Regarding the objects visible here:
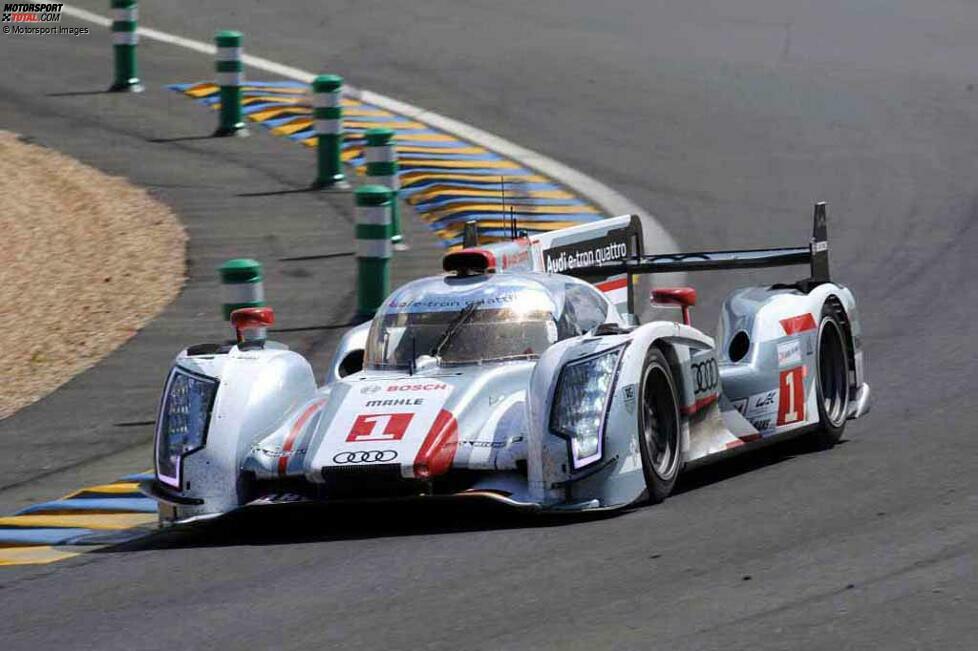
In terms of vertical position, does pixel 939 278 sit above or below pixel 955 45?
below

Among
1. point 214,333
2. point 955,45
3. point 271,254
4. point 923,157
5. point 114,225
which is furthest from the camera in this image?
point 955,45

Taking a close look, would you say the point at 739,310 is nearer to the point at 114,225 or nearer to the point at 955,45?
the point at 114,225

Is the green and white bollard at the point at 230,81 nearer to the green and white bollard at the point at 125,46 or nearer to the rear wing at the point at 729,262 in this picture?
the green and white bollard at the point at 125,46

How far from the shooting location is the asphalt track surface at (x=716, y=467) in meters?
6.75

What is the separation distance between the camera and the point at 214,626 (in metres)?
6.92

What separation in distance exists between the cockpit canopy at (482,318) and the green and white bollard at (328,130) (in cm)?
795

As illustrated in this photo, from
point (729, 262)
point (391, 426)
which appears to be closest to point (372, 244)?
point (729, 262)

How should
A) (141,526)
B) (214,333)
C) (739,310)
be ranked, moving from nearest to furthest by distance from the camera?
(141,526)
(739,310)
(214,333)

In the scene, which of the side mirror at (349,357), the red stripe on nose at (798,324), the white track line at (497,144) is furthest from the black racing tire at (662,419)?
the white track line at (497,144)

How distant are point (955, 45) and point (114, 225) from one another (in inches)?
458

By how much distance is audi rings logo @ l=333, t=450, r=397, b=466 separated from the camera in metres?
8.36

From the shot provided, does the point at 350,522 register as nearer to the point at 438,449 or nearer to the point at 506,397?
the point at 438,449

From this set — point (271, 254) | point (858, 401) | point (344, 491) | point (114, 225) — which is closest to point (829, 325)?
point (858, 401)

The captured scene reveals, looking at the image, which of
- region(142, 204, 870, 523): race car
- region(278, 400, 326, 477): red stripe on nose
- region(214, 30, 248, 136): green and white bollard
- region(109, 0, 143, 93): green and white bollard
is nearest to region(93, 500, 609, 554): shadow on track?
region(142, 204, 870, 523): race car
